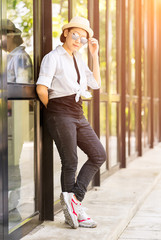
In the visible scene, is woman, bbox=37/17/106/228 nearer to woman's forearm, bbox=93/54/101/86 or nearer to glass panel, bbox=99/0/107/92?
woman's forearm, bbox=93/54/101/86

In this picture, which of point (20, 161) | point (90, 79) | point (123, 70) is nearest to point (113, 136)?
point (123, 70)

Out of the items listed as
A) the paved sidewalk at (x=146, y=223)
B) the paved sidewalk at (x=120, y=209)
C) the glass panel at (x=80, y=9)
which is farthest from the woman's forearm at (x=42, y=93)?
the glass panel at (x=80, y=9)

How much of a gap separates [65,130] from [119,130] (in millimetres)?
4536

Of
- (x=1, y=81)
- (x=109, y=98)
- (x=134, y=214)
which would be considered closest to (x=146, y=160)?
(x=109, y=98)

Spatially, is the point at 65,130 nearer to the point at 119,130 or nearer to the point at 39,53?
the point at 39,53

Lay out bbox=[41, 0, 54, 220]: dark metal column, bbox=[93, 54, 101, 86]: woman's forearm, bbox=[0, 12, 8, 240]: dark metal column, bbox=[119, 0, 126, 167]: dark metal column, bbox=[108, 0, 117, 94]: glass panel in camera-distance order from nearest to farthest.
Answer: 1. bbox=[0, 12, 8, 240]: dark metal column
2. bbox=[41, 0, 54, 220]: dark metal column
3. bbox=[93, 54, 101, 86]: woman's forearm
4. bbox=[108, 0, 117, 94]: glass panel
5. bbox=[119, 0, 126, 167]: dark metal column

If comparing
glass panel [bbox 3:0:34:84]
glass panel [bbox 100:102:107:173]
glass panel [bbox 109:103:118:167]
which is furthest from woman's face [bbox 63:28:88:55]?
glass panel [bbox 109:103:118:167]

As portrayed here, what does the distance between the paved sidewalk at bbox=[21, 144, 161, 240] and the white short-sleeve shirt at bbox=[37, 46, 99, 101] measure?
1169 mm

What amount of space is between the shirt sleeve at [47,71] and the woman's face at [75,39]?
0.26m

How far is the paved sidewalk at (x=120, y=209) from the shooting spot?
4.60m

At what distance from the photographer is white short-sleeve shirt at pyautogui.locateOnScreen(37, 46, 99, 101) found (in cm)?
456

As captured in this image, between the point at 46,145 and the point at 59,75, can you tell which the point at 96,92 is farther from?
the point at 59,75

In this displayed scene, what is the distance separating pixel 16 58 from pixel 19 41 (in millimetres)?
165

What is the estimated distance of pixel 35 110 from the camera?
481 cm
